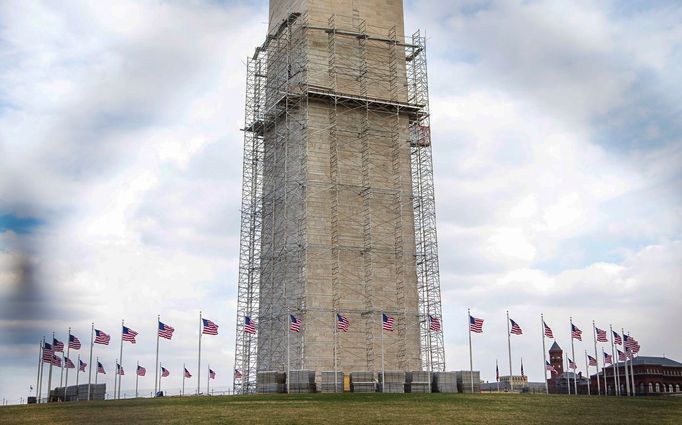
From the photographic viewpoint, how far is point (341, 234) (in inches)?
2970

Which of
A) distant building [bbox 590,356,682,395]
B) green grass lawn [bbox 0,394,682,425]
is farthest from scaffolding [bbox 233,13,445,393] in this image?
distant building [bbox 590,356,682,395]

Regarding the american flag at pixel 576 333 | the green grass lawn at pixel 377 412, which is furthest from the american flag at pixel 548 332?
the green grass lawn at pixel 377 412

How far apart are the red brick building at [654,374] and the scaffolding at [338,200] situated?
6320cm

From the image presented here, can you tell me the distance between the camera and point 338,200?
7612 centimetres

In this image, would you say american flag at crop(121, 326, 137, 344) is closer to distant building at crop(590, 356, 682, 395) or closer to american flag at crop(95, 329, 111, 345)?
american flag at crop(95, 329, 111, 345)

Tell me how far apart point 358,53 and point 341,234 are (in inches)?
770

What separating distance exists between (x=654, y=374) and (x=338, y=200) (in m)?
83.4

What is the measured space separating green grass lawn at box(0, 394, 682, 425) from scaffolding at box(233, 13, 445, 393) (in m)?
24.2

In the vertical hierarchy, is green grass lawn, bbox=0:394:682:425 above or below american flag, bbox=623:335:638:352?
below

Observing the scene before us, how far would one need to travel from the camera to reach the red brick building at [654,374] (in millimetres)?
129875

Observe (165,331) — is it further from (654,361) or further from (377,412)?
(654,361)

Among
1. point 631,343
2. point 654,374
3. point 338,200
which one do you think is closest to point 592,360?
point 631,343

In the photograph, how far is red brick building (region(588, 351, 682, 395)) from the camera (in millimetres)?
129875

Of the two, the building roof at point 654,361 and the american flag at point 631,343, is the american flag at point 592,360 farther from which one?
the building roof at point 654,361
